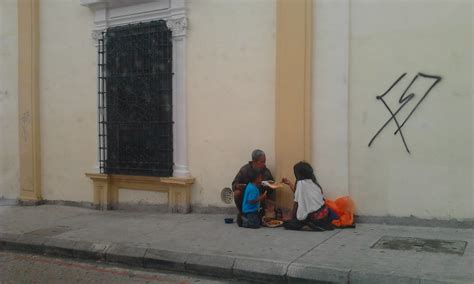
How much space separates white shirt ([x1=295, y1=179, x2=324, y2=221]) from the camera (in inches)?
270

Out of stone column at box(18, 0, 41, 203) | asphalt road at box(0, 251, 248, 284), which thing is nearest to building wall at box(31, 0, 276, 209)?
stone column at box(18, 0, 41, 203)

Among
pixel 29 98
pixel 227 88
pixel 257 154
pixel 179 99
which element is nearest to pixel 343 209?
pixel 257 154

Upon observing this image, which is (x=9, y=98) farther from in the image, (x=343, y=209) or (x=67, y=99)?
(x=343, y=209)

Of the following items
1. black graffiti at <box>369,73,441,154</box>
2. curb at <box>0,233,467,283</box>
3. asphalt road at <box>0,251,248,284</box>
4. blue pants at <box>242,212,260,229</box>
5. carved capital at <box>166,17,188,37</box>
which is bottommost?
asphalt road at <box>0,251,248,284</box>

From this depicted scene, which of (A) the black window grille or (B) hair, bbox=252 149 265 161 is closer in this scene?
(B) hair, bbox=252 149 265 161

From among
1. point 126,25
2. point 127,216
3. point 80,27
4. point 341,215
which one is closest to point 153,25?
point 126,25

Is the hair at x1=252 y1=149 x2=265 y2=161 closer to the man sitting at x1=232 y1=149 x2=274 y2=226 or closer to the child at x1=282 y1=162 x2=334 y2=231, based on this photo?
the man sitting at x1=232 y1=149 x2=274 y2=226

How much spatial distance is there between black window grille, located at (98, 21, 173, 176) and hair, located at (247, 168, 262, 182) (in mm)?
1575

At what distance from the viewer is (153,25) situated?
27.9ft

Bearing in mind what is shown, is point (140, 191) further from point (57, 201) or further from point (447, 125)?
point (447, 125)

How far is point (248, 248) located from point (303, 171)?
1.42 meters

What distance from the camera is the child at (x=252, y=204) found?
23.6 feet

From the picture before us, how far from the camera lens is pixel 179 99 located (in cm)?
832

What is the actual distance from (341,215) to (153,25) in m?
4.22
